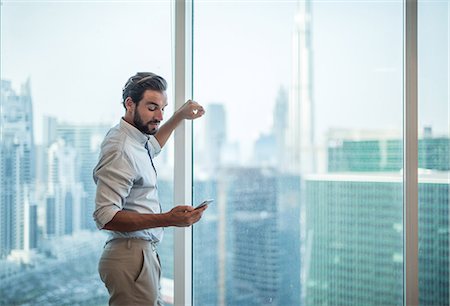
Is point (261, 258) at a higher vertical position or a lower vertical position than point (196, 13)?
lower

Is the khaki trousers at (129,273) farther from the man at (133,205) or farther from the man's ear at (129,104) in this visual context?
the man's ear at (129,104)

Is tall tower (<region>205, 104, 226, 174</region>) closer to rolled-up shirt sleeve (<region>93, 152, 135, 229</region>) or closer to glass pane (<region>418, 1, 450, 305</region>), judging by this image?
rolled-up shirt sleeve (<region>93, 152, 135, 229</region>)

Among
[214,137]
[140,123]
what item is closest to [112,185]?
[140,123]

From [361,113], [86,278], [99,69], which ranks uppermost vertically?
[99,69]

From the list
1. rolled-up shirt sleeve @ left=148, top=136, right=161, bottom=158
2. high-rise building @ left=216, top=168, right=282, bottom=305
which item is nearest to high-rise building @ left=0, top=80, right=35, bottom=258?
rolled-up shirt sleeve @ left=148, top=136, right=161, bottom=158

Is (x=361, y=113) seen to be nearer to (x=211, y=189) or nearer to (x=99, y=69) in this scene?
(x=211, y=189)

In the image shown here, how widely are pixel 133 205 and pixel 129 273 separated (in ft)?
0.83

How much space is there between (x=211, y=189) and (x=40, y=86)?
979 mm

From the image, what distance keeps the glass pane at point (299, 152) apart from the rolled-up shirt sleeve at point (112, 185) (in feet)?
1.83

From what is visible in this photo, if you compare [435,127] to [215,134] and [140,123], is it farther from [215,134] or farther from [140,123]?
[140,123]

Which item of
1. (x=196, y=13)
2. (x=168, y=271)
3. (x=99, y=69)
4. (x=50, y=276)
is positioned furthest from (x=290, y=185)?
(x=50, y=276)

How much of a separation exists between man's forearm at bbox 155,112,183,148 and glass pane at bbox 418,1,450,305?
101 cm

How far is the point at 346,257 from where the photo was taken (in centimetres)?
231

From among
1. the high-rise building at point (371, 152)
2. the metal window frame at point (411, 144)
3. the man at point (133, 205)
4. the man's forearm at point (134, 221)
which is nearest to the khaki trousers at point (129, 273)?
the man at point (133, 205)
